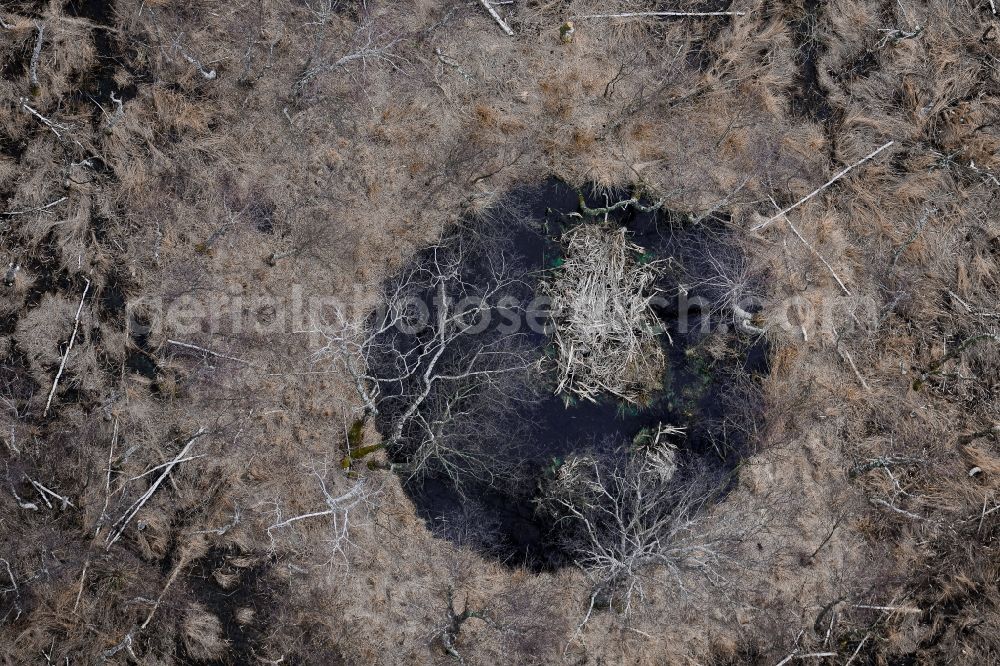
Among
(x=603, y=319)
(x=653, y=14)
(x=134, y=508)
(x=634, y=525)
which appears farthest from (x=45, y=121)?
(x=634, y=525)

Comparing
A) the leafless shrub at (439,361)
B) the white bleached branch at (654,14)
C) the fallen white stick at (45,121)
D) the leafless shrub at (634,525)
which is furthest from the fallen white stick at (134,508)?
the white bleached branch at (654,14)

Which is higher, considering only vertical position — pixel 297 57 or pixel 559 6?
pixel 559 6

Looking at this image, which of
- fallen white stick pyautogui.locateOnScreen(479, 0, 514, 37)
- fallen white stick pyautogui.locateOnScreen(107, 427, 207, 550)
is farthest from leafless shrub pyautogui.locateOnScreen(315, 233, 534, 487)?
fallen white stick pyautogui.locateOnScreen(479, 0, 514, 37)

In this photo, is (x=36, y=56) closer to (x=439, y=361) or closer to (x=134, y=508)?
(x=134, y=508)

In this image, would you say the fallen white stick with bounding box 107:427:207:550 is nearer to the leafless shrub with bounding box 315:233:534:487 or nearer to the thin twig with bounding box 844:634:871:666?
the leafless shrub with bounding box 315:233:534:487

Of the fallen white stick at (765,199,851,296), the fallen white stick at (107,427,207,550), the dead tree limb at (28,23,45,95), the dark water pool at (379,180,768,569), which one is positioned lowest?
the fallen white stick at (107,427,207,550)

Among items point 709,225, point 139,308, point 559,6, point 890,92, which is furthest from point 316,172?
point 890,92

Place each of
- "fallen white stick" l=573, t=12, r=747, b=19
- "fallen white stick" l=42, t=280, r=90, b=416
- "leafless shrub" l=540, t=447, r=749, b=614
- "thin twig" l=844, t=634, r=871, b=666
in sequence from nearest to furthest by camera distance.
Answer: "leafless shrub" l=540, t=447, r=749, b=614 → "thin twig" l=844, t=634, r=871, b=666 → "fallen white stick" l=42, t=280, r=90, b=416 → "fallen white stick" l=573, t=12, r=747, b=19

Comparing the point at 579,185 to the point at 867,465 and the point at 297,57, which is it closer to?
the point at 297,57

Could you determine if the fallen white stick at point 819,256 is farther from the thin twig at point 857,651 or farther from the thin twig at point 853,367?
the thin twig at point 857,651
